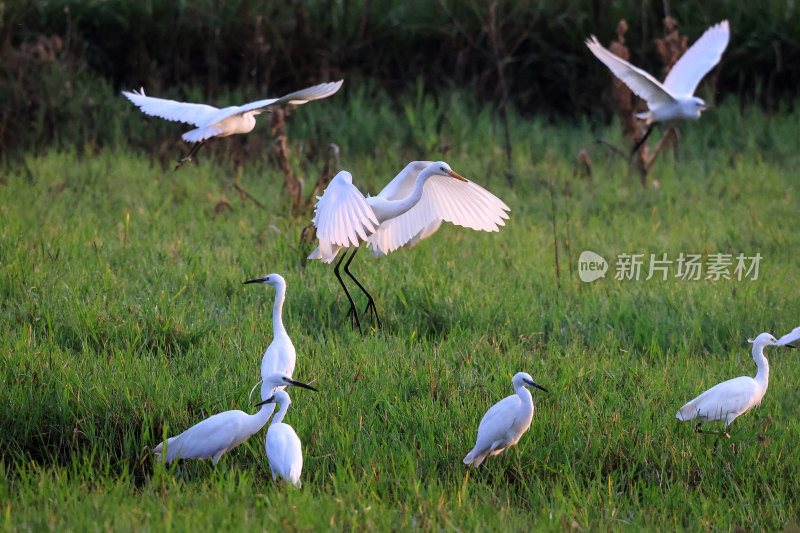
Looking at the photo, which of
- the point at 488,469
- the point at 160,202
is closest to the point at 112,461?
the point at 488,469

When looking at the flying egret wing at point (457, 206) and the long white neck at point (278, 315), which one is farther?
the flying egret wing at point (457, 206)

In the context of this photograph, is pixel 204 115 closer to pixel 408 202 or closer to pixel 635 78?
pixel 408 202

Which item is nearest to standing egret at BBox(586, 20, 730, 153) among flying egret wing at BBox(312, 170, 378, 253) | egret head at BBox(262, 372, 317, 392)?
flying egret wing at BBox(312, 170, 378, 253)

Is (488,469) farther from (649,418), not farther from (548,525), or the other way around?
(649,418)

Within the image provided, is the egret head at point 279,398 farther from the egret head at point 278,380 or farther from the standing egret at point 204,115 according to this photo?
the standing egret at point 204,115

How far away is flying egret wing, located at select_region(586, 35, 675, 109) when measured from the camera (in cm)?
609

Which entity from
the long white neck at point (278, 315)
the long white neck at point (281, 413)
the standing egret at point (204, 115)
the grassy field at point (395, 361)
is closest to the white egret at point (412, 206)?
the long white neck at point (278, 315)

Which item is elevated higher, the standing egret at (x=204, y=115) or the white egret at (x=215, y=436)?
the standing egret at (x=204, y=115)

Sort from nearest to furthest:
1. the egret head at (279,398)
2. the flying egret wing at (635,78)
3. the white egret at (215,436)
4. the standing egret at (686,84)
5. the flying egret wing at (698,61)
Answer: the white egret at (215,436) → the egret head at (279,398) → the flying egret wing at (635,78) → the standing egret at (686,84) → the flying egret wing at (698,61)

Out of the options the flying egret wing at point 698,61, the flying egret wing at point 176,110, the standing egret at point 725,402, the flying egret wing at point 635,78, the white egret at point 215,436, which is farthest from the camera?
the flying egret wing at point 698,61

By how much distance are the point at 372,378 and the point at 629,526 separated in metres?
1.40

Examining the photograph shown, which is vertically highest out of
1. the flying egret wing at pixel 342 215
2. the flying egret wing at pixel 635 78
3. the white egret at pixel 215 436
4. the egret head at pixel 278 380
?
the flying egret wing at pixel 635 78

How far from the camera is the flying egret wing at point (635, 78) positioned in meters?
6.09

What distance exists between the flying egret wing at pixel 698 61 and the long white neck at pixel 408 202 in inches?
149
